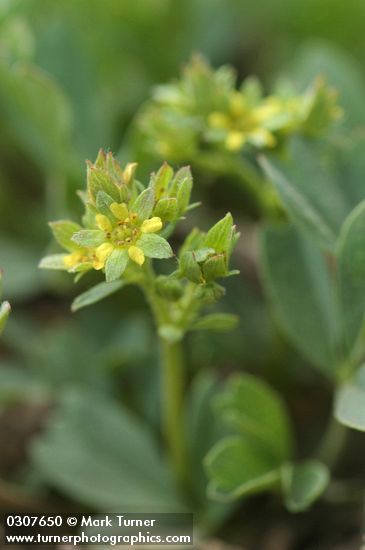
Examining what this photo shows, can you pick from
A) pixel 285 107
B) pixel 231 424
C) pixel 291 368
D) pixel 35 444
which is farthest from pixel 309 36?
pixel 35 444

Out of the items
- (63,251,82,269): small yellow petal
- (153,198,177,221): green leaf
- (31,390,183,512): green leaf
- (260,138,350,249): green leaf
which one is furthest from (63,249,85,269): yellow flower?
(31,390,183,512): green leaf

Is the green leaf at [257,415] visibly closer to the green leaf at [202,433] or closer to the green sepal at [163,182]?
the green leaf at [202,433]

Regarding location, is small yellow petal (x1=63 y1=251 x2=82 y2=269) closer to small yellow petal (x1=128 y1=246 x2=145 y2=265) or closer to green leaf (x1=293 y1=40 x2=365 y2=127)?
small yellow petal (x1=128 y1=246 x2=145 y2=265)

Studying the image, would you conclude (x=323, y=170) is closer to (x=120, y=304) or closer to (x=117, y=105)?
(x=120, y=304)

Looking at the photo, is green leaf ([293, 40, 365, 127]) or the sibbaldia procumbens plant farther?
green leaf ([293, 40, 365, 127])

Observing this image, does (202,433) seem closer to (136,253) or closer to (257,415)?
(257,415)

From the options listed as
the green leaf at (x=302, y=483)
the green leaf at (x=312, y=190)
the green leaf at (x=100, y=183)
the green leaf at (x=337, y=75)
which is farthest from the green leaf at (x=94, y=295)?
the green leaf at (x=337, y=75)
